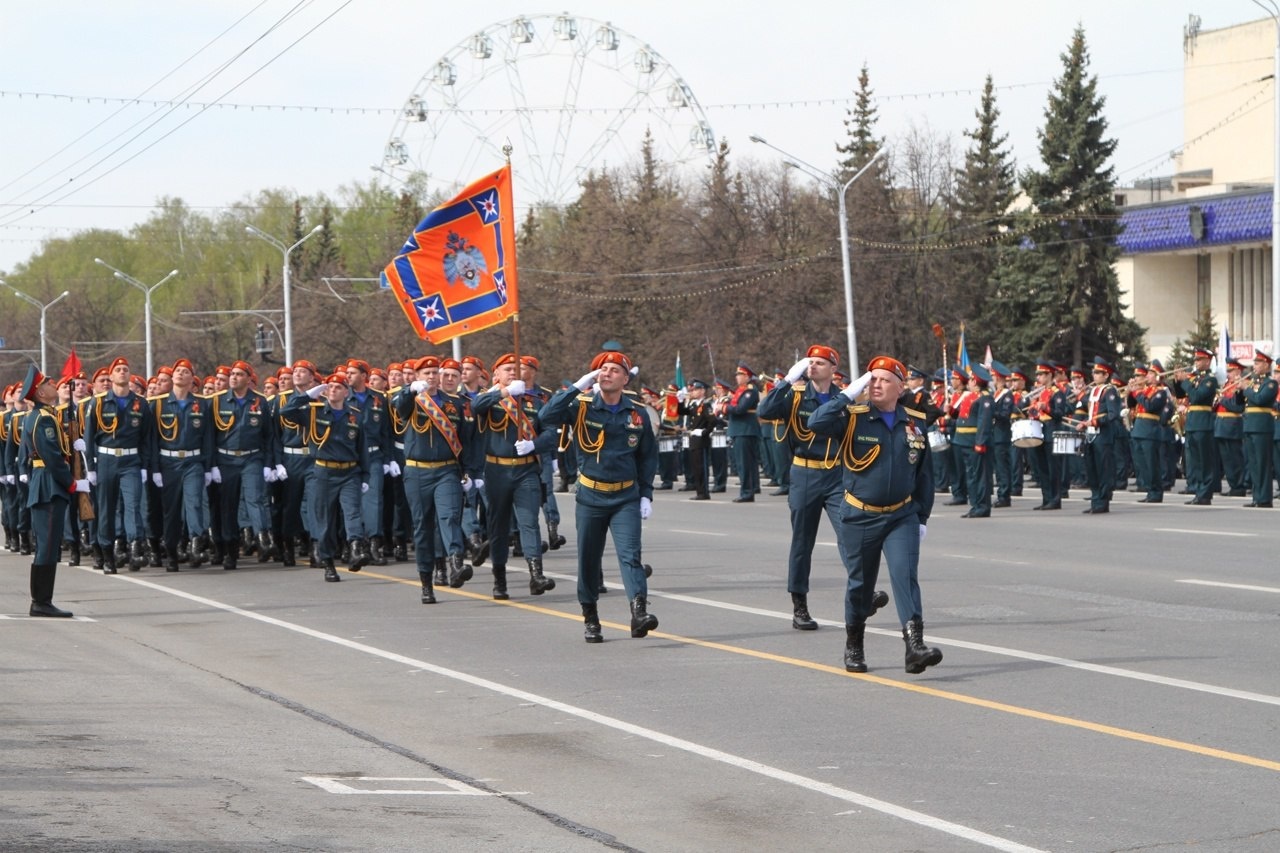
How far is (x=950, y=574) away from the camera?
53.9ft

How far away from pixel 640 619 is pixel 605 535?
0.62 m

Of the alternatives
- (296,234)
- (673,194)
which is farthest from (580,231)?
(296,234)

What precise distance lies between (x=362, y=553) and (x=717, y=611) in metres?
4.90

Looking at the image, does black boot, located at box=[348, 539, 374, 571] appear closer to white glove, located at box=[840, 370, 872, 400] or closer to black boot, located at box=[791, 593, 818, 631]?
black boot, located at box=[791, 593, 818, 631]

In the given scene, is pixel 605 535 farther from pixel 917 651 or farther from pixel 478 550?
pixel 478 550

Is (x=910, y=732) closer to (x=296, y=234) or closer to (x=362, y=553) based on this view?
(x=362, y=553)

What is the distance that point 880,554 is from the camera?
1079 centimetres

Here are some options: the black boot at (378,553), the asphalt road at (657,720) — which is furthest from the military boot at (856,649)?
the black boot at (378,553)

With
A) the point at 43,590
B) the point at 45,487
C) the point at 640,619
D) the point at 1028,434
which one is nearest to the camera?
the point at 640,619

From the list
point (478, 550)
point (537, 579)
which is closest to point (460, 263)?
point (478, 550)

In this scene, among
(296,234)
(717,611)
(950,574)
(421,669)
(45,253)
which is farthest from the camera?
(45,253)

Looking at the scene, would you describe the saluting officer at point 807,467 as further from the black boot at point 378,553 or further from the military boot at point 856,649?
the black boot at point 378,553

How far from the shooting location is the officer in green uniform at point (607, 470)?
12555 mm

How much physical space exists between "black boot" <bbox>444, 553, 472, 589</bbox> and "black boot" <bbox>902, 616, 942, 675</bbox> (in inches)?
239
